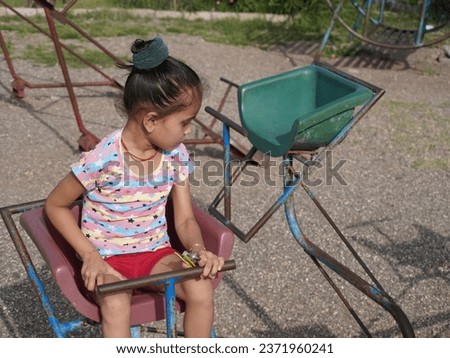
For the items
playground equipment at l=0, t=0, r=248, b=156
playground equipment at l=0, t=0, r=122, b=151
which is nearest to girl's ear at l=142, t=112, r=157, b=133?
playground equipment at l=0, t=0, r=122, b=151

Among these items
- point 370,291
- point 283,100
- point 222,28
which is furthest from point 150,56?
point 222,28

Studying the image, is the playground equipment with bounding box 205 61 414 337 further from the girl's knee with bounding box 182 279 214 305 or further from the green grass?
the green grass

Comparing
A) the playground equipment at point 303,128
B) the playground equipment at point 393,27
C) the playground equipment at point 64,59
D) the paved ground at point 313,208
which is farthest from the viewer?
the playground equipment at point 393,27

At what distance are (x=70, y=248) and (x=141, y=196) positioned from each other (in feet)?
0.87

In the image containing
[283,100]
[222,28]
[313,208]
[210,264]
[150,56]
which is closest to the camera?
[210,264]

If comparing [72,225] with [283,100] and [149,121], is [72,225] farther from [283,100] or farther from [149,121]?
[283,100]

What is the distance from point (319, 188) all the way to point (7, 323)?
202 cm

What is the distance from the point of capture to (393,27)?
655cm

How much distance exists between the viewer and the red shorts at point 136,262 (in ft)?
6.31

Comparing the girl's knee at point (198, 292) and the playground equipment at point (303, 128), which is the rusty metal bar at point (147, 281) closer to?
the girl's knee at point (198, 292)

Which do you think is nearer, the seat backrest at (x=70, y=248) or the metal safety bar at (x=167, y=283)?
the metal safety bar at (x=167, y=283)

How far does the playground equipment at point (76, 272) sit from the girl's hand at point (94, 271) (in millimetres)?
44

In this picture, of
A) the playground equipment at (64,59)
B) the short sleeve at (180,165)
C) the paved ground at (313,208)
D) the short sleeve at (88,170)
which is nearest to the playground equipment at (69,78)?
the playground equipment at (64,59)

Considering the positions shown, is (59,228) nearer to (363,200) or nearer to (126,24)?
(363,200)
